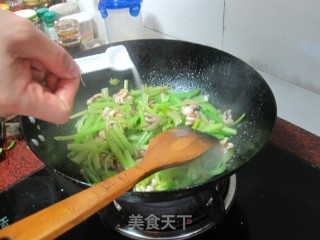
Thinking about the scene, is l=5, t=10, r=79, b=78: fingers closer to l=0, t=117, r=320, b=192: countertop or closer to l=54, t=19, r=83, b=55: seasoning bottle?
l=0, t=117, r=320, b=192: countertop

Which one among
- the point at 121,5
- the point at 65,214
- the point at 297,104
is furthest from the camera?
the point at 121,5

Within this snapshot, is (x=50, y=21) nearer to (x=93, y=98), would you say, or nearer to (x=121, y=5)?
(x=121, y=5)

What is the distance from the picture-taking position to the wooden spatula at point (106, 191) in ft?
1.45

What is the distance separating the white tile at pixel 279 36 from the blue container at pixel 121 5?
0.35 m

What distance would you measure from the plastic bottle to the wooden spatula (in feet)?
1.87

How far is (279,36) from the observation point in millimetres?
813

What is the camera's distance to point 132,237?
28.0 inches

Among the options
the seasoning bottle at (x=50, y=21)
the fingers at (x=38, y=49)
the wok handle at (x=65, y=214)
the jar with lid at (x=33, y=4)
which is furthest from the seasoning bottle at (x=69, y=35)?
the wok handle at (x=65, y=214)

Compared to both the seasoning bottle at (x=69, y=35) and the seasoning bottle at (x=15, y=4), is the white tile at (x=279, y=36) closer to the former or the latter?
the seasoning bottle at (x=69, y=35)

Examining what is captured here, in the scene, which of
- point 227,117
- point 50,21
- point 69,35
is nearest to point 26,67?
point 227,117

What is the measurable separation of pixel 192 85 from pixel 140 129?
248mm

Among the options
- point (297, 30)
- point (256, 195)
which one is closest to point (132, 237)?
point (256, 195)

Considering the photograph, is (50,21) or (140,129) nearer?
(140,129)

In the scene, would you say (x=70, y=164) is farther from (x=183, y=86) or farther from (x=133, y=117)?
(x=183, y=86)
